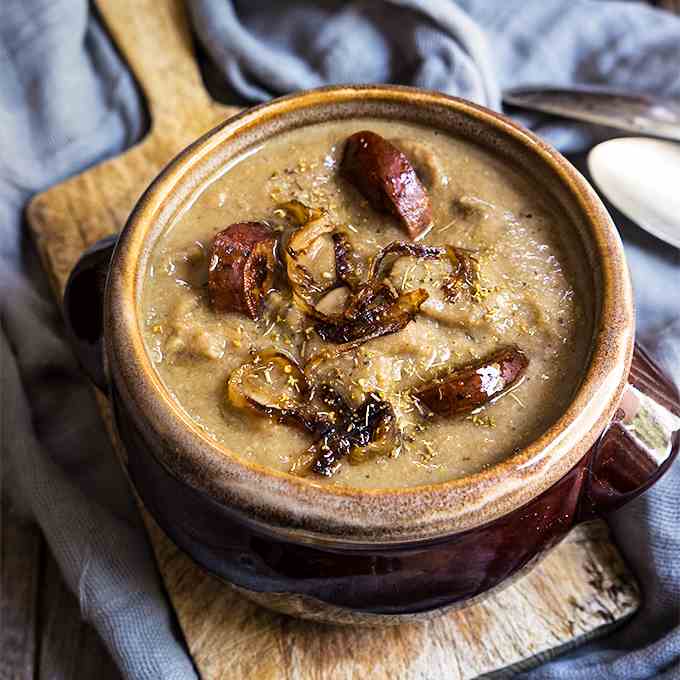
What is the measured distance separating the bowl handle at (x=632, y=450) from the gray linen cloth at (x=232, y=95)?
29cm

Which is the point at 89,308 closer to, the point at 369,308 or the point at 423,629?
the point at 369,308

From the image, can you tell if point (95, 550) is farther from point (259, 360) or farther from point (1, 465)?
point (259, 360)

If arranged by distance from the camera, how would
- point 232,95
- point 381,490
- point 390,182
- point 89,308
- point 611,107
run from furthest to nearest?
point 232,95 → point 611,107 → point 89,308 → point 390,182 → point 381,490

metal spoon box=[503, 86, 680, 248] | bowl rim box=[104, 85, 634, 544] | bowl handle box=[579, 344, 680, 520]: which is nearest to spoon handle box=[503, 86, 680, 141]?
metal spoon box=[503, 86, 680, 248]

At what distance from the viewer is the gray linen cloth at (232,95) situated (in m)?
1.78

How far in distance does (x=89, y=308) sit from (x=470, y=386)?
70cm

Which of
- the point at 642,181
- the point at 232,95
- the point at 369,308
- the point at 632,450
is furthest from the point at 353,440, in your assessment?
the point at 232,95

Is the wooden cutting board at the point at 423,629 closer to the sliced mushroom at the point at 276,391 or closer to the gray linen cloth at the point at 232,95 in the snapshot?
the gray linen cloth at the point at 232,95

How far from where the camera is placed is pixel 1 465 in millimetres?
1983

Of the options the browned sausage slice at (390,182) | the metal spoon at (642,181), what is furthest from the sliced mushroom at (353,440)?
the metal spoon at (642,181)

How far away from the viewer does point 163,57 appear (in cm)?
235

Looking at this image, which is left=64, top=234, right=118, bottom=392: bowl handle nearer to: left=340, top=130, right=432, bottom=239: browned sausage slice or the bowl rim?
the bowl rim

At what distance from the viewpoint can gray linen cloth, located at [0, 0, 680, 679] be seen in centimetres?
178

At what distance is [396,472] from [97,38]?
1.47m
